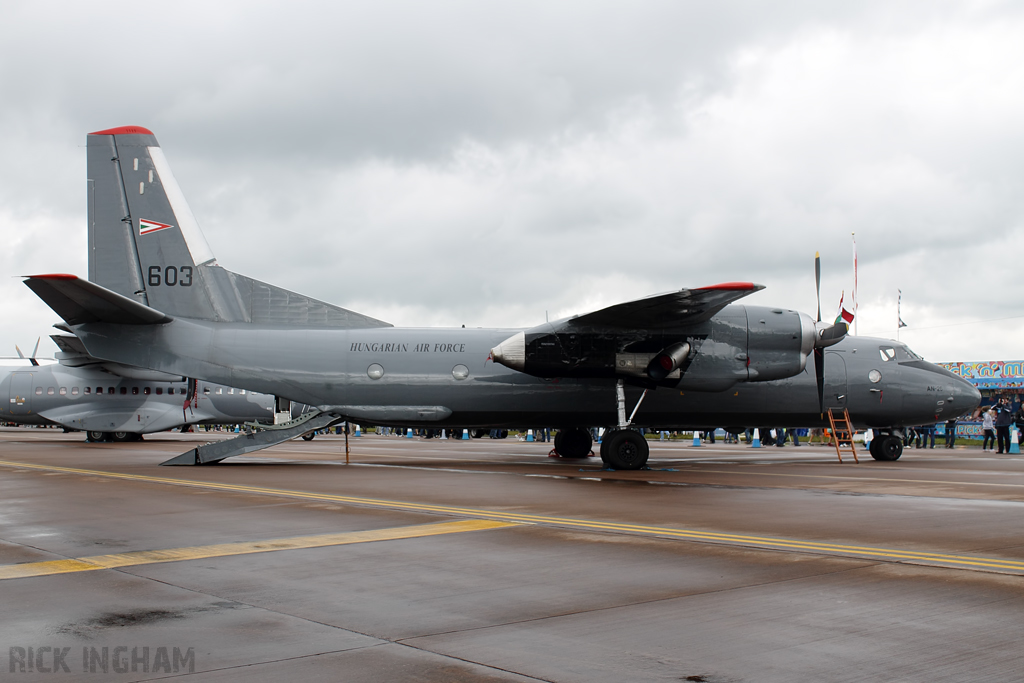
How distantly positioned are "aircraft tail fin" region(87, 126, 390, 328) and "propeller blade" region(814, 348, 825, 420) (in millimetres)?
11953

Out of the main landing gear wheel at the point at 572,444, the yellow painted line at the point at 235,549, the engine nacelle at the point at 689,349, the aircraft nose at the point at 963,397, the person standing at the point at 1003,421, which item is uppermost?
the engine nacelle at the point at 689,349

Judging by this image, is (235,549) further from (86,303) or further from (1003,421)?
(1003,421)

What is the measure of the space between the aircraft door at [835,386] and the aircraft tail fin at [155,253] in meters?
12.6

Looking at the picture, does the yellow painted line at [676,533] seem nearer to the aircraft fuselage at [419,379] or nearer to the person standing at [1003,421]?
the aircraft fuselage at [419,379]

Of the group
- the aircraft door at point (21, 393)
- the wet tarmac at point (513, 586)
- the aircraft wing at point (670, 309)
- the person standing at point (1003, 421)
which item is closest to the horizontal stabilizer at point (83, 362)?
the aircraft door at point (21, 393)

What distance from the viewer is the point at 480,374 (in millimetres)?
20094

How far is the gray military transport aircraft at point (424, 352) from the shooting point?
18.8m

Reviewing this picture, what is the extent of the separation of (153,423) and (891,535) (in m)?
32.7

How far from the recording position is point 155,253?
2033 centimetres

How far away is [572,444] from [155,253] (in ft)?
41.6

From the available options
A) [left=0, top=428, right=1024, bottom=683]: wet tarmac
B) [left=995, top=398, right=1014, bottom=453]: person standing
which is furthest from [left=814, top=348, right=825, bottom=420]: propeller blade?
[left=995, top=398, right=1014, bottom=453]: person standing

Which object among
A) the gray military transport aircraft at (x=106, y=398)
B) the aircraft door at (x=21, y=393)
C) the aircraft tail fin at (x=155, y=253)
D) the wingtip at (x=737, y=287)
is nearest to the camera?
the wingtip at (x=737, y=287)

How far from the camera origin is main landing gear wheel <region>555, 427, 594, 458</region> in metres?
23.9

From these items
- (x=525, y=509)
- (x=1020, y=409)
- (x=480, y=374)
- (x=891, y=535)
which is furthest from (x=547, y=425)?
(x=1020, y=409)
